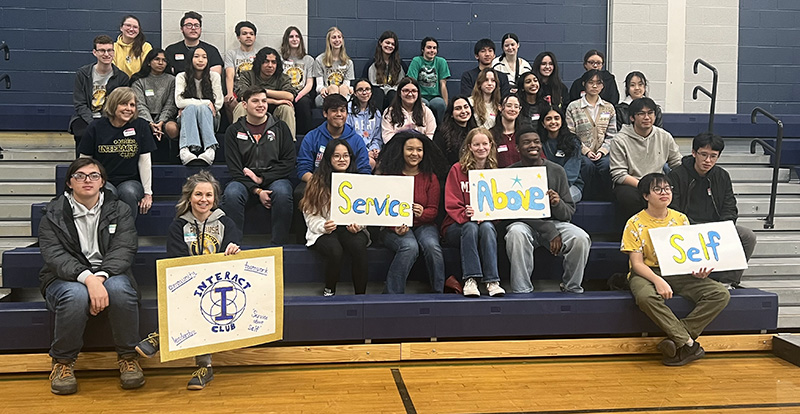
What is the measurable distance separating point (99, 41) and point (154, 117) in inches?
26.7

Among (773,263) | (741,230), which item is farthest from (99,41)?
(773,263)

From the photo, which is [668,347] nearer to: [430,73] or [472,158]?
[472,158]

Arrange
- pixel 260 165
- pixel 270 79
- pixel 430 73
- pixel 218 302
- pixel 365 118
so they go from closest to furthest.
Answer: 1. pixel 218 302
2. pixel 260 165
3. pixel 365 118
4. pixel 270 79
5. pixel 430 73

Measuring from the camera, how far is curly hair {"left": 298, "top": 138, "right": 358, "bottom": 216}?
14.9 ft

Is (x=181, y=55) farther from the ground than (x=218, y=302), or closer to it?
farther from the ground

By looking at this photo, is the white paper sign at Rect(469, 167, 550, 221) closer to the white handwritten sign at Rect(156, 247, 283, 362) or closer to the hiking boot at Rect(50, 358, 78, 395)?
the white handwritten sign at Rect(156, 247, 283, 362)

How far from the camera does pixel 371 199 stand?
4480 mm

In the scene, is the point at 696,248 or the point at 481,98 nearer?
the point at 696,248

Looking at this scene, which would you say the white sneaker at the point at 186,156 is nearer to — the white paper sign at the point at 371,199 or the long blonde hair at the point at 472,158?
the white paper sign at the point at 371,199

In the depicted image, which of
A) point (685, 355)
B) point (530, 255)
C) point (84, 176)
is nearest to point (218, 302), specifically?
point (84, 176)

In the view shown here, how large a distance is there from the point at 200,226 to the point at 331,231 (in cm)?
84

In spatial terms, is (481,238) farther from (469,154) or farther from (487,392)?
(487,392)

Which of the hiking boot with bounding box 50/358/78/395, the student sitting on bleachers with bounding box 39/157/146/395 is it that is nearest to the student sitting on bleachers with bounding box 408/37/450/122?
the student sitting on bleachers with bounding box 39/157/146/395

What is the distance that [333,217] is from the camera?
4441mm
